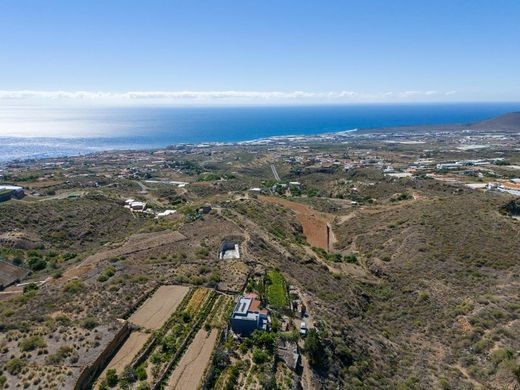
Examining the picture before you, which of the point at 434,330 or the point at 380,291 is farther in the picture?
the point at 380,291

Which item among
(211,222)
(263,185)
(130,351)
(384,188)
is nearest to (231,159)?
(263,185)

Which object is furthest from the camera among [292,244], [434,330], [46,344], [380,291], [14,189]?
[14,189]

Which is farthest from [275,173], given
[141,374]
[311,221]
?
[141,374]

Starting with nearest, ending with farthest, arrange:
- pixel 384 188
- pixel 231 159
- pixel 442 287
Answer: pixel 442 287, pixel 384 188, pixel 231 159

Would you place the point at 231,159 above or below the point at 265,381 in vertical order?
below

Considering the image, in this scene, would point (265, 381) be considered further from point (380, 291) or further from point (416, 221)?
point (416, 221)

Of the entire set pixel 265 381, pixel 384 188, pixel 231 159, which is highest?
pixel 265 381
